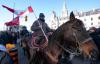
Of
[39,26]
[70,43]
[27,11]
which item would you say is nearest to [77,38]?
[70,43]

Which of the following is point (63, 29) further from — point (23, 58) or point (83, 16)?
point (83, 16)

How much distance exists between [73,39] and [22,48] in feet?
16.1

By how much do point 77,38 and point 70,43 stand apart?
0.27m

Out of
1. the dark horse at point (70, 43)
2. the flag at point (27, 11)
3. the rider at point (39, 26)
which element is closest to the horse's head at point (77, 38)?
the dark horse at point (70, 43)

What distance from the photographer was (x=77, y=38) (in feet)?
18.6

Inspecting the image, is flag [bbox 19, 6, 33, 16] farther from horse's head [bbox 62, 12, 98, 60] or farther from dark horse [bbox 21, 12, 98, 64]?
horse's head [bbox 62, 12, 98, 60]

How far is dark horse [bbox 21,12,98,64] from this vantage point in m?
5.50

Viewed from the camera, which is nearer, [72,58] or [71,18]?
[71,18]

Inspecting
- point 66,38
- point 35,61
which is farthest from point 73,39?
point 35,61

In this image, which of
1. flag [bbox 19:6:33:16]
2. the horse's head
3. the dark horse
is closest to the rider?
flag [bbox 19:6:33:16]

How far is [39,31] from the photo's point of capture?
353 inches

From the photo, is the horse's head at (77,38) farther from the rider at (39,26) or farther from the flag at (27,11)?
the flag at (27,11)

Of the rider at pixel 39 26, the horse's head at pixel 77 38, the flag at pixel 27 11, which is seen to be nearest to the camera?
the horse's head at pixel 77 38

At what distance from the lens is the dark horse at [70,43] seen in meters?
5.50
